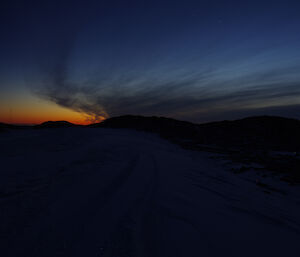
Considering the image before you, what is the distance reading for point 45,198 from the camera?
236 centimetres

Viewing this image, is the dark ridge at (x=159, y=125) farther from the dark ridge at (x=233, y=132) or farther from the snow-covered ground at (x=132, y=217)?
the snow-covered ground at (x=132, y=217)

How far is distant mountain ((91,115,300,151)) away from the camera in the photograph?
1552 cm

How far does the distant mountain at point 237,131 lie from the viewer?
15.5 m

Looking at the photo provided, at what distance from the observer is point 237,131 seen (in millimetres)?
18547

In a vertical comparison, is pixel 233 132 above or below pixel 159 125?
below

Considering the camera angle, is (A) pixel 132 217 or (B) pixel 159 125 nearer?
(A) pixel 132 217

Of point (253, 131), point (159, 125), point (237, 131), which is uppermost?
point (159, 125)

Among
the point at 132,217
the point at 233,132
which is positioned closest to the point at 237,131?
the point at 233,132

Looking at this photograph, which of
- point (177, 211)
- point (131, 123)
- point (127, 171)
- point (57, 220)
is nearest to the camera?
point (57, 220)

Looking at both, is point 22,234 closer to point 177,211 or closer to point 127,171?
point 177,211

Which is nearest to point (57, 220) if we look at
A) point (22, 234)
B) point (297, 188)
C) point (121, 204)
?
point (22, 234)

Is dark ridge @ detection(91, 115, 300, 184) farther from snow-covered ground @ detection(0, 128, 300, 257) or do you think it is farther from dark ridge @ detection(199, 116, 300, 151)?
snow-covered ground @ detection(0, 128, 300, 257)

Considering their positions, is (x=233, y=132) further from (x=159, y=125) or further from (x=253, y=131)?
(x=159, y=125)

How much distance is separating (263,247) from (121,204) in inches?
74.2
